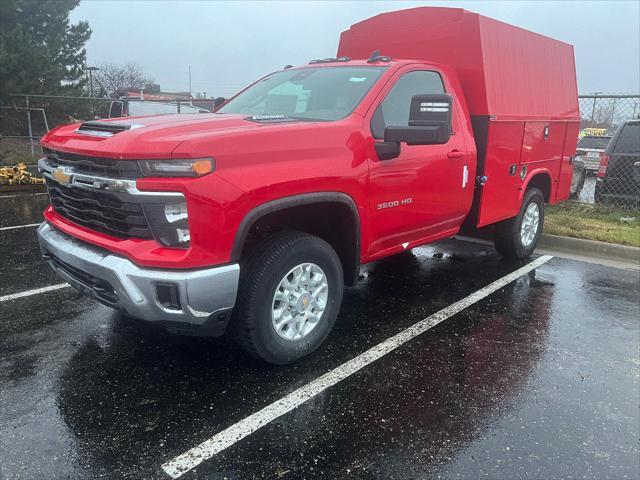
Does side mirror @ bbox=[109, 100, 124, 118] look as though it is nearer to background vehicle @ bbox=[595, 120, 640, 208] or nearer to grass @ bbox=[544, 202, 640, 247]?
grass @ bbox=[544, 202, 640, 247]

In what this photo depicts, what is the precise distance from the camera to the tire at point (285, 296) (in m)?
2.98

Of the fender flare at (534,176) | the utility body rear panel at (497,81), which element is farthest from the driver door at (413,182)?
the fender flare at (534,176)

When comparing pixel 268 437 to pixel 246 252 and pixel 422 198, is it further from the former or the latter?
pixel 422 198

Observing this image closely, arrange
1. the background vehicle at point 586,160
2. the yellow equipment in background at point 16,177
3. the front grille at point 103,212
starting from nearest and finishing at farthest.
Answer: the front grille at point 103,212
the yellow equipment in background at point 16,177
the background vehicle at point 586,160

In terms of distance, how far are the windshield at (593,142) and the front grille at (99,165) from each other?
584 inches

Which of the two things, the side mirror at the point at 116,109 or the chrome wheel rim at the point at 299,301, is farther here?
the side mirror at the point at 116,109

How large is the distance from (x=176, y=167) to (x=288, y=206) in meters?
0.70

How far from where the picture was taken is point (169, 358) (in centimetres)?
343

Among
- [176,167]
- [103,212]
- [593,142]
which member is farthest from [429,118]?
[593,142]

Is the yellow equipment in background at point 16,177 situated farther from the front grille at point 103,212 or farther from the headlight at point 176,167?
the headlight at point 176,167

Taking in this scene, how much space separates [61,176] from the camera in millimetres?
3119

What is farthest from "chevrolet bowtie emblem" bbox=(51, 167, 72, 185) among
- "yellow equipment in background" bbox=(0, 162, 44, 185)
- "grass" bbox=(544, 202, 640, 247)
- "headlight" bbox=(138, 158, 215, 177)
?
"yellow equipment in background" bbox=(0, 162, 44, 185)

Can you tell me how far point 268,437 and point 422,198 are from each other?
226 cm

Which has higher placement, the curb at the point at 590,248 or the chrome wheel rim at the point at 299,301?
the chrome wheel rim at the point at 299,301
